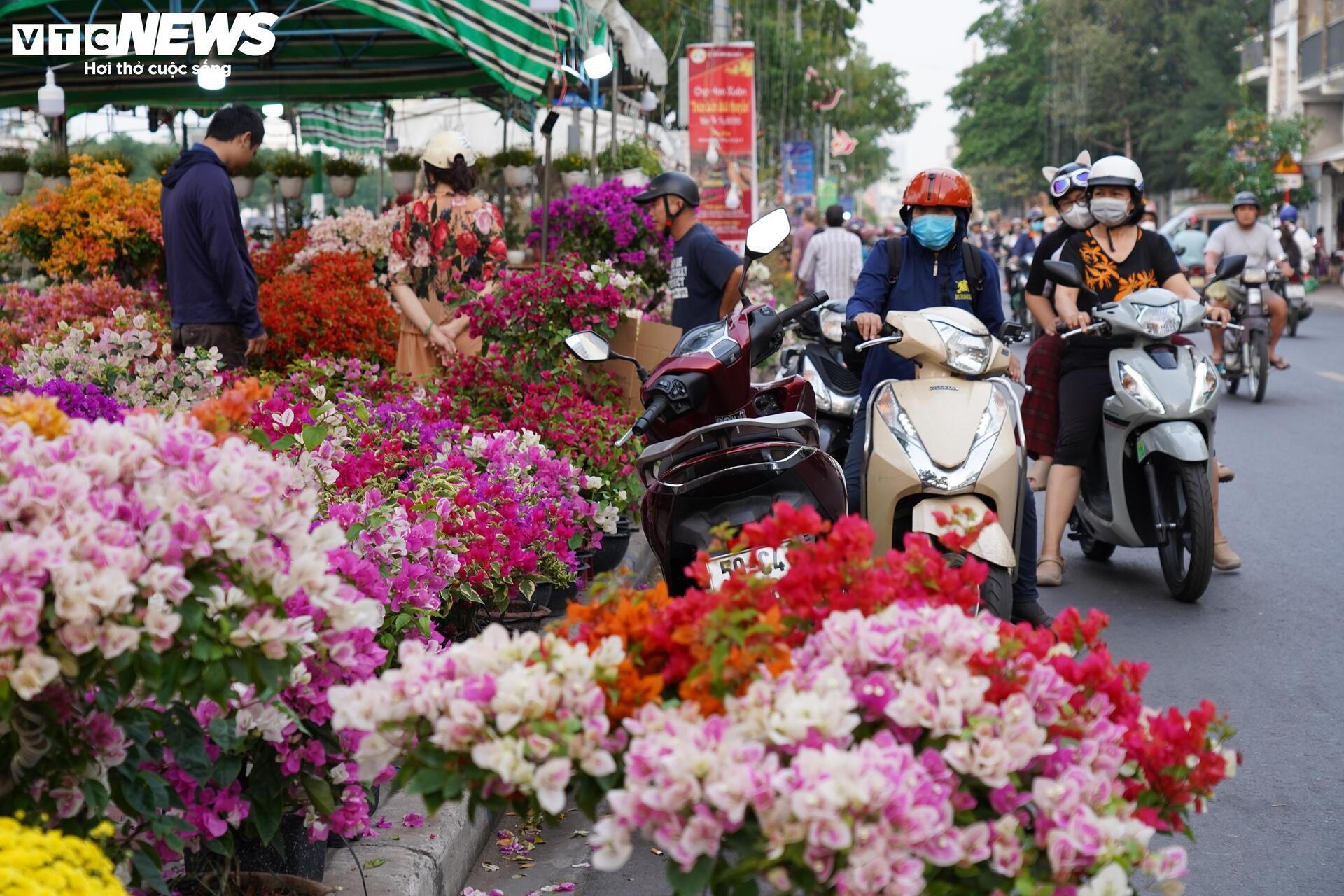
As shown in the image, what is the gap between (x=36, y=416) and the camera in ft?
8.42

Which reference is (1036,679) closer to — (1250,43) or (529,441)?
(529,441)

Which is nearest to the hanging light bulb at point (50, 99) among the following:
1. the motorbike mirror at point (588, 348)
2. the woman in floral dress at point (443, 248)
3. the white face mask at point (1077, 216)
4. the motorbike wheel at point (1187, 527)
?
the woman in floral dress at point (443, 248)

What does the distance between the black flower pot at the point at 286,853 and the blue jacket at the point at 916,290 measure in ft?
10.2

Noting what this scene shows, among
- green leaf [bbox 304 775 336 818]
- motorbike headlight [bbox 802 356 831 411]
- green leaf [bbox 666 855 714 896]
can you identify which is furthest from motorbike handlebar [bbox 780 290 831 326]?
green leaf [bbox 666 855 714 896]

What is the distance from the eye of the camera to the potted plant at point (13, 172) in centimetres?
1312

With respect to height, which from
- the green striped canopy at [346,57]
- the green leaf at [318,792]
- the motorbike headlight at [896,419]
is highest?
the green striped canopy at [346,57]

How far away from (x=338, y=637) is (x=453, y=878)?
129 centimetres

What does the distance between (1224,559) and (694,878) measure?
6.06 metres

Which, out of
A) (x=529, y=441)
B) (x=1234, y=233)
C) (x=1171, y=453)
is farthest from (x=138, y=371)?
(x=1234, y=233)

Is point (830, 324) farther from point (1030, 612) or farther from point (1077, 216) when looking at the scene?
point (1030, 612)

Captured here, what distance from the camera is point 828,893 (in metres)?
2.17

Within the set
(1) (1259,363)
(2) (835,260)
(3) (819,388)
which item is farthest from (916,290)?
(2) (835,260)

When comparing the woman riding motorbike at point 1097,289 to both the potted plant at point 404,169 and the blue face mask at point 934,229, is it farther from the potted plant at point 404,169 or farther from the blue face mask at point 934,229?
the potted plant at point 404,169

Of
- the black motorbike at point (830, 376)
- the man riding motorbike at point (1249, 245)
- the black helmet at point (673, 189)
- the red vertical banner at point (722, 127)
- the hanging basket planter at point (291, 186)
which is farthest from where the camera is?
the red vertical banner at point (722, 127)
